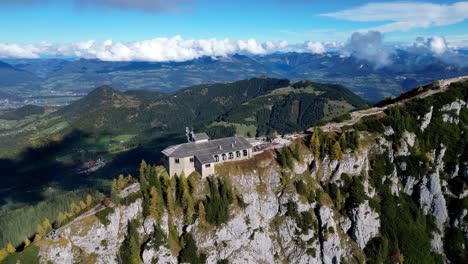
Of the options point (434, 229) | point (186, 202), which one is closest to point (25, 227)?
point (186, 202)

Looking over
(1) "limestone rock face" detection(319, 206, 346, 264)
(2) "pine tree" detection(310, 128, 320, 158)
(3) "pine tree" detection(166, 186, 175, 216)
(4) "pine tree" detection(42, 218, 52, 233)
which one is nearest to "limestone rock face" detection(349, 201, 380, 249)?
(1) "limestone rock face" detection(319, 206, 346, 264)

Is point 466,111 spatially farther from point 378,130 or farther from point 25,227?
point 25,227

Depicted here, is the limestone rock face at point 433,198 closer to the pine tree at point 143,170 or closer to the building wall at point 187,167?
the building wall at point 187,167

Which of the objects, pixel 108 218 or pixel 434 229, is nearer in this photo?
pixel 108 218

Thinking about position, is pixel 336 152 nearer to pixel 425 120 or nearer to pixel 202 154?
pixel 425 120

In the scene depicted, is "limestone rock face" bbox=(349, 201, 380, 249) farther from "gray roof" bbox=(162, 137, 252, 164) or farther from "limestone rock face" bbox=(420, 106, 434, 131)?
"limestone rock face" bbox=(420, 106, 434, 131)

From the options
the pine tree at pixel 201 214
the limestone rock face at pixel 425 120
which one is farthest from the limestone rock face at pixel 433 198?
the pine tree at pixel 201 214

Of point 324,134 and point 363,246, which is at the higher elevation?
point 324,134

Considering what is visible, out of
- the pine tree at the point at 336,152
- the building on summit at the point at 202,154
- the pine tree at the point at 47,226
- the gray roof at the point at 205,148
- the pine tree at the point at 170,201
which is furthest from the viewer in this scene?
the pine tree at the point at 336,152
